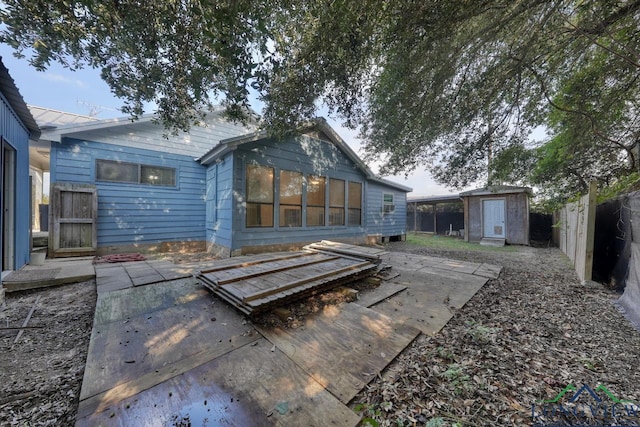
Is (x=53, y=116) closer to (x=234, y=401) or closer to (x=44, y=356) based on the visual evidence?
(x=44, y=356)

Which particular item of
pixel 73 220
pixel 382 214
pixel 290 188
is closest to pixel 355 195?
pixel 382 214

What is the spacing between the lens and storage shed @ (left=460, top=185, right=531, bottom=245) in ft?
31.6

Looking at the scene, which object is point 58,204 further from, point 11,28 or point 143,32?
point 143,32

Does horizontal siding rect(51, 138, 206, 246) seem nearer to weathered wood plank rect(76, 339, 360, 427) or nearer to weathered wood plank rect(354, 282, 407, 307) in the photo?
weathered wood plank rect(354, 282, 407, 307)

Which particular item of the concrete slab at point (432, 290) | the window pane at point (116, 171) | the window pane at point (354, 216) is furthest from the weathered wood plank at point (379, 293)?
the window pane at point (116, 171)

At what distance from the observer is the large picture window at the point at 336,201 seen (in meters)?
7.96

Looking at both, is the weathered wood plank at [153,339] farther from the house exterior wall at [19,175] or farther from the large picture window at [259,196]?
the large picture window at [259,196]

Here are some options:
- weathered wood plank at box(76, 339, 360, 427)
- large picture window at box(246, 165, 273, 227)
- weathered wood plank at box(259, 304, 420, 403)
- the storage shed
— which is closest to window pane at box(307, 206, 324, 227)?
large picture window at box(246, 165, 273, 227)

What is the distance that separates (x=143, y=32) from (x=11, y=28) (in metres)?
1.22

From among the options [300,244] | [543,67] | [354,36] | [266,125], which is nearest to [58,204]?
[266,125]

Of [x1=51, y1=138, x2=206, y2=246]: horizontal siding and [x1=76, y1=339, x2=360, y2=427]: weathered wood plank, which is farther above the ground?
[x1=51, y1=138, x2=206, y2=246]: horizontal siding

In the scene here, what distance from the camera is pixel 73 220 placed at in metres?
5.40

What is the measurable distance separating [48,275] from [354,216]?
7670 millimetres

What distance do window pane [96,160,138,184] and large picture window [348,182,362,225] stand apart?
668 centimetres
